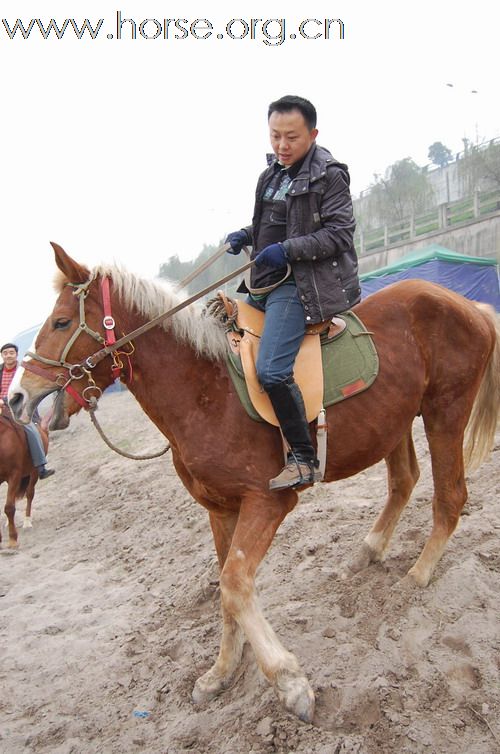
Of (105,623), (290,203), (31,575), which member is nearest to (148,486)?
(31,575)

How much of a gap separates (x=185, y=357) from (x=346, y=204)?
127cm

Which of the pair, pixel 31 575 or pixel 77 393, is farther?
pixel 31 575

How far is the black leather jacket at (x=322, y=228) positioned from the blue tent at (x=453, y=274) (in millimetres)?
15161

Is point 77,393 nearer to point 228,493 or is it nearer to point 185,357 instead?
point 185,357

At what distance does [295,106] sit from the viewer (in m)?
3.28

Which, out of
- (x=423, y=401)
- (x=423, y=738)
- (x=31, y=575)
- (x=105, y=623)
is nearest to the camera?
(x=423, y=738)

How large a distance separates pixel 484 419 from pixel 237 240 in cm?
242

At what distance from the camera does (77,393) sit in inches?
124

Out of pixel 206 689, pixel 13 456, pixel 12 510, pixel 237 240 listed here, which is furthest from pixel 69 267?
pixel 13 456

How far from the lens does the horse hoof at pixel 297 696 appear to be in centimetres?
285

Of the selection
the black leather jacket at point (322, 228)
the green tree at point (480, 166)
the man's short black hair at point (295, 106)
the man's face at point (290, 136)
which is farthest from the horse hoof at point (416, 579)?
the green tree at point (480, 166)

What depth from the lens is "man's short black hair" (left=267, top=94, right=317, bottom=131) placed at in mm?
3273

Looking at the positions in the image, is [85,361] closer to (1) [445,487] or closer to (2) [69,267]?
(2) [69,267]

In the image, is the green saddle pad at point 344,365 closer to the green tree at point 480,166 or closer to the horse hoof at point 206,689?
the horse hoof at point 206,689
